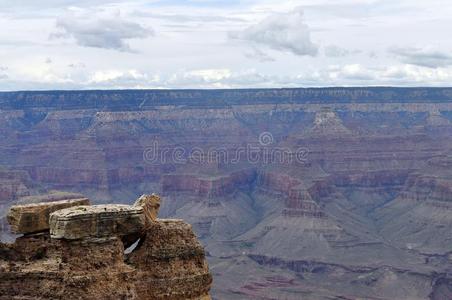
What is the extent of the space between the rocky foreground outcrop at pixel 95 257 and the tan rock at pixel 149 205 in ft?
0.34

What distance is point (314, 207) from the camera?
12425 cm

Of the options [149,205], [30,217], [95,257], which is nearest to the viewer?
[95,257]

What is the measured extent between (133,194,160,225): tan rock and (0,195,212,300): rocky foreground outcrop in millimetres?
103

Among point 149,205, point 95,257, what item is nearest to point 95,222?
point 95,257

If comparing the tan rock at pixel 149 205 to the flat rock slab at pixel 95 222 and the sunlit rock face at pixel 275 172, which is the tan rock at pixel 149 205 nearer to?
the flat rock slab at pixel 95 222

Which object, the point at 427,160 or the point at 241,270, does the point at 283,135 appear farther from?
the point at 241,270

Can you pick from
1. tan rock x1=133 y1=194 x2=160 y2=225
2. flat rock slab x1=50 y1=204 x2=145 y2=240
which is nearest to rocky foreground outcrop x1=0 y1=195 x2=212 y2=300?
flat rock slab x1=50 y1=204 x2=145 y2=240

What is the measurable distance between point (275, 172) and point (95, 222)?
127m

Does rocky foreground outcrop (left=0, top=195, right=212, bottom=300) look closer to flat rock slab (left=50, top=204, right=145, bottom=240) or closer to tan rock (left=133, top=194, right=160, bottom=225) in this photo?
flat rock slab (left=50, top=204, right=145, bottom=240)

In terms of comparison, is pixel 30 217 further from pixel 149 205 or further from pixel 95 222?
pixel 149 205

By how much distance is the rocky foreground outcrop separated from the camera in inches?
741

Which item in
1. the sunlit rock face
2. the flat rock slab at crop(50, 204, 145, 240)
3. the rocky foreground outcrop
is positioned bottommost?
the sunlit rock face

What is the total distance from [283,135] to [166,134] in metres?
25.8

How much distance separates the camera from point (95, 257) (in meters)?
19.1
